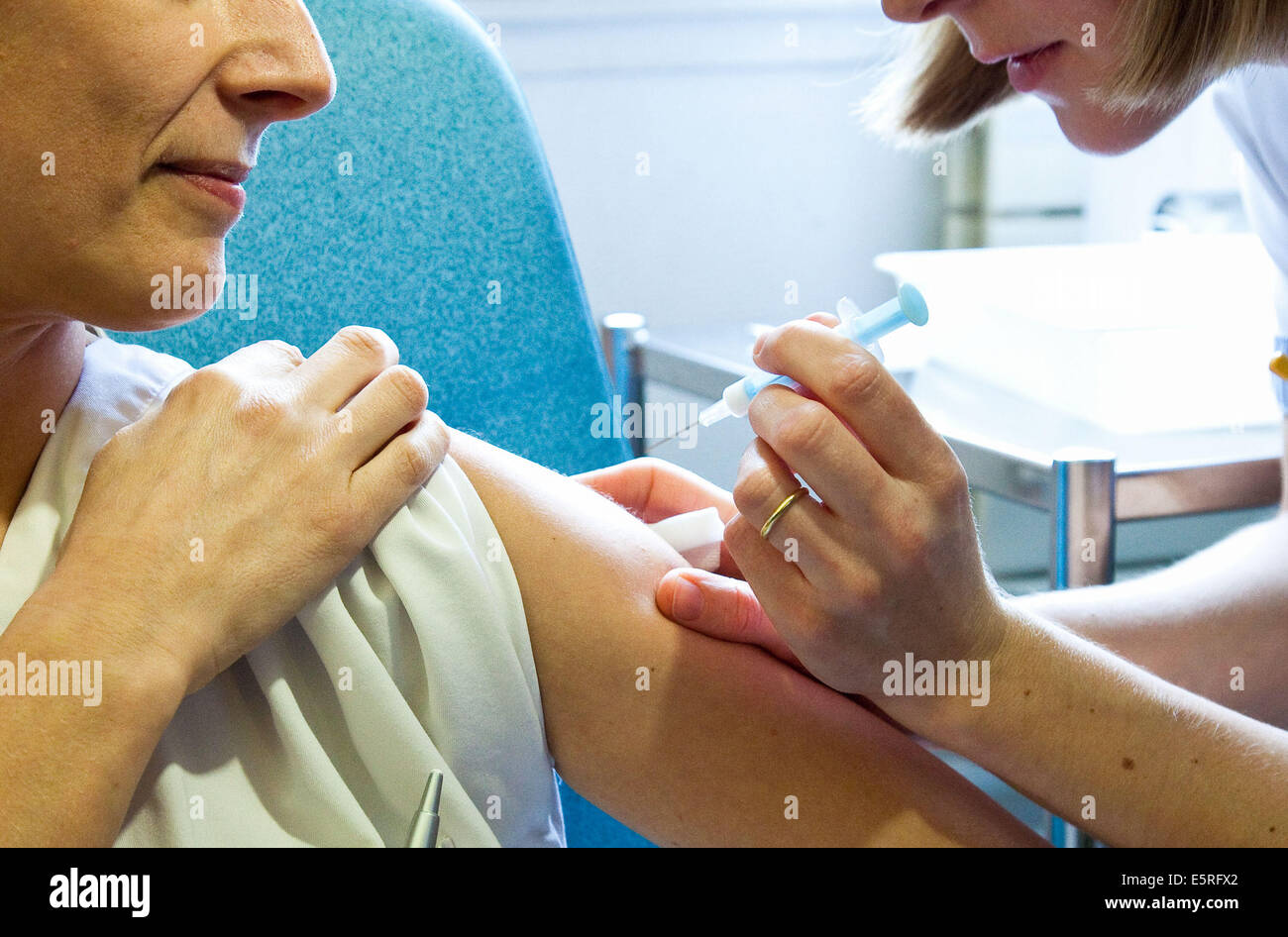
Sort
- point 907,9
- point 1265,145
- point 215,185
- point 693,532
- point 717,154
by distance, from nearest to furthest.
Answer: point 215,185 → point 693,532 → point 907,9 → point 1265,145 → point 717,154

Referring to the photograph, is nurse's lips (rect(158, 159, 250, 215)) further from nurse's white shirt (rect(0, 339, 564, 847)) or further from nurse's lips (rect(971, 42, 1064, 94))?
nurse's lips (rect(971, 42, 1064, 94))

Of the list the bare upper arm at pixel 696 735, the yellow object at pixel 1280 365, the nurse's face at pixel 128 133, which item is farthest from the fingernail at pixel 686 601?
the yellow object at pixel 1280 365

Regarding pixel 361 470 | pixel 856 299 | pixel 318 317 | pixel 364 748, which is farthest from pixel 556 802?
pixel 856 299

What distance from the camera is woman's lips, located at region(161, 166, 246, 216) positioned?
0.72 metres

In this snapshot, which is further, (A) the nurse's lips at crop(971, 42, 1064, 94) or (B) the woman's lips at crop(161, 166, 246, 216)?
(A) the nurse's lips at crop(971, 42, 1064, 94)

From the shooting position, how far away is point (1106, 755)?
0.77 metres

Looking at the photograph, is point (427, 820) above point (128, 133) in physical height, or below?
below

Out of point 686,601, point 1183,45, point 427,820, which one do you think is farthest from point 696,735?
point 1183,45

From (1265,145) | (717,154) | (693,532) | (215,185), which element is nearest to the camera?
(215,185)

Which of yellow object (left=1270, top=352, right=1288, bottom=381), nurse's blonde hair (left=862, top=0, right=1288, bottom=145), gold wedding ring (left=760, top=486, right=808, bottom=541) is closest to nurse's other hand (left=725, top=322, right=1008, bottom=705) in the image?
gold wedding ring (left=760, top=486, right=808, bottom=541)

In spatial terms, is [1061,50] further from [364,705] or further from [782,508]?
[364,705]

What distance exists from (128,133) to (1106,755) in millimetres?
682

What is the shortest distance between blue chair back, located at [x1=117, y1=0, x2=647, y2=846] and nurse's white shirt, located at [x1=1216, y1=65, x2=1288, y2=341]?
0.70 m
